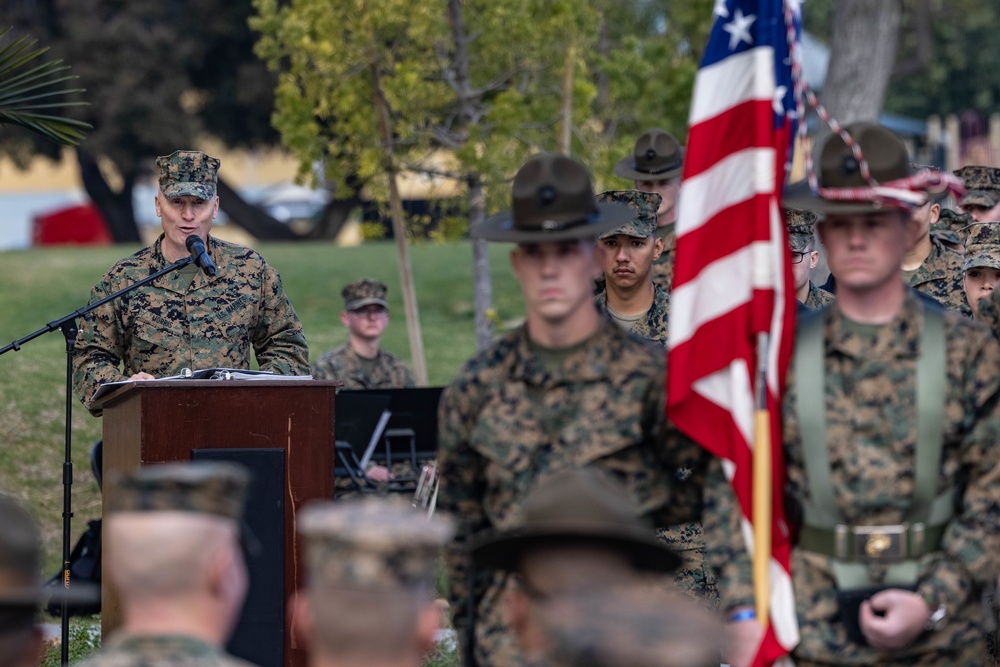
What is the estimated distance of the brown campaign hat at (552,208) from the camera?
209 inches

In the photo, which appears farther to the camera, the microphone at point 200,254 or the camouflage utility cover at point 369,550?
the microphone at point 200,254

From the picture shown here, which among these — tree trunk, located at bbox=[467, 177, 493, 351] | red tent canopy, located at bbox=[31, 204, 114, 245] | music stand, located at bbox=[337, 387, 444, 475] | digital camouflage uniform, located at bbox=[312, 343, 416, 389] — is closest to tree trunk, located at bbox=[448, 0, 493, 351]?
tree trunk, located at bbox=[467, 177, 493, 351]

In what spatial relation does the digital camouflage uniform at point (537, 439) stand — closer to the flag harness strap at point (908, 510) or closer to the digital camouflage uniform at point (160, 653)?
the flag harness strap at point (908, 510)

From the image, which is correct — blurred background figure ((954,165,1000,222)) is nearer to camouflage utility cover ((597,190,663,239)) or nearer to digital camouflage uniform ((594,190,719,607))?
camouflage utility cover ((597,190,663,239))

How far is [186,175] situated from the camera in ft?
28.3

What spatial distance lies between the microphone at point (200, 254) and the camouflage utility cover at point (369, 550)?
4305 mm

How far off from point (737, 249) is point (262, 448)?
2.70 metres

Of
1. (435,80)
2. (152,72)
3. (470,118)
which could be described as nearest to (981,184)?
(470,118)

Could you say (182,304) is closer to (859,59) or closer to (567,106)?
(567,106)

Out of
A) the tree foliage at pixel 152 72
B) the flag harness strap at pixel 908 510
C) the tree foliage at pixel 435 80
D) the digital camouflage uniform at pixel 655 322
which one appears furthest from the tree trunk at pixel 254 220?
the flag harness strap at pixel 908 510

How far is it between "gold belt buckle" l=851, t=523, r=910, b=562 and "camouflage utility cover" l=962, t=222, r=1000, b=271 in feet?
14.3

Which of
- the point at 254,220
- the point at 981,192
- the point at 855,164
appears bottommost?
the point at 855,164

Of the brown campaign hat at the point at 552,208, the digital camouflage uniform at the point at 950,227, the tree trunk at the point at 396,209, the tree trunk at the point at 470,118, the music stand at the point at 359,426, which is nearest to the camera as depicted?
the brown campaign hat at the point at 552,208

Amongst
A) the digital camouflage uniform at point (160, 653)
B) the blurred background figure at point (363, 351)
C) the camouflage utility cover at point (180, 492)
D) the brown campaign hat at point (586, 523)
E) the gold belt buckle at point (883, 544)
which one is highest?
the blurred background figure at point (363, 351)
